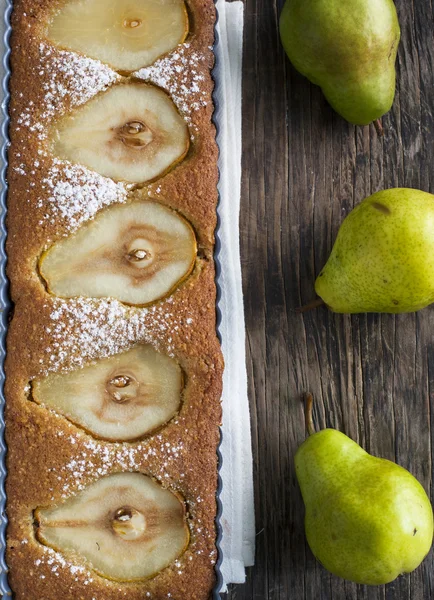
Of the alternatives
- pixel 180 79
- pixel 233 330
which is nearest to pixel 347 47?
pixel 180 79

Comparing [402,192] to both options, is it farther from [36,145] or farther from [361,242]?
[36,145]

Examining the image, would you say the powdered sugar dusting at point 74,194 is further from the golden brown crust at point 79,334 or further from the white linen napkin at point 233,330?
the white linen napkin at point 233,330

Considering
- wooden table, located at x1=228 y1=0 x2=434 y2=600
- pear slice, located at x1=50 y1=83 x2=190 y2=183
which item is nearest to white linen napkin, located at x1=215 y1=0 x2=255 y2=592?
wooden table, located at x1=228 y1=0 x2=434 y2=600

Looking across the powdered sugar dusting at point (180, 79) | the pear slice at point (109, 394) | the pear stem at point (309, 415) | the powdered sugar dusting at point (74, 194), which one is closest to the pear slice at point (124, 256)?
the powdered sugar dusting at point (74, 194)

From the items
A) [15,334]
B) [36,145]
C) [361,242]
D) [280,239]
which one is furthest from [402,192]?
[15,334]

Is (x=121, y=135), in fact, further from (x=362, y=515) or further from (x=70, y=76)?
(x=362, y=515)

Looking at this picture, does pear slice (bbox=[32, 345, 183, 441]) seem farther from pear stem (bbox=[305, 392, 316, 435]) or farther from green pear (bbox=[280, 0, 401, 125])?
green pear (bbox=[280, 0, 401, 125])
